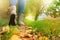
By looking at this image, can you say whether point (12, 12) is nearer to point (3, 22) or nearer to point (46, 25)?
point (3, 22)

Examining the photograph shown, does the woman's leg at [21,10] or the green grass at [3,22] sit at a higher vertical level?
the woman's leg at [21,10]

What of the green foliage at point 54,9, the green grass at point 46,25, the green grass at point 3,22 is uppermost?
the green foliage at point 54,9

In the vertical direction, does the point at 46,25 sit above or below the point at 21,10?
below

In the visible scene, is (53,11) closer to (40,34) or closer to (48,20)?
(48,20)

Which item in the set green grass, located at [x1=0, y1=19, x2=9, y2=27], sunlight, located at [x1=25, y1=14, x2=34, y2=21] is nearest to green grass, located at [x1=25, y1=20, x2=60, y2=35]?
sunlight, located at [x1=25, y1=14, x2=34, y2=21]

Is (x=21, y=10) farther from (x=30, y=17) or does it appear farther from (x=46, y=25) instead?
(x=46, y=25)

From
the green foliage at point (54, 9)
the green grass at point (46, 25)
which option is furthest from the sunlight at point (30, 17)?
the green foliage at point (54, 9)

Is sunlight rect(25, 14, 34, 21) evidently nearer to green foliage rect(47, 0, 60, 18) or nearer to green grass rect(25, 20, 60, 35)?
green grass rect(25, 20, 60, 35)

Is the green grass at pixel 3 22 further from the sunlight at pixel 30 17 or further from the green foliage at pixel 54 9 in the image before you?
the green foliage at pixel 54 9

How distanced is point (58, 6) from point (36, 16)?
0.69ft

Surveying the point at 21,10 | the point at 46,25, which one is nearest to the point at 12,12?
the point at 21,10

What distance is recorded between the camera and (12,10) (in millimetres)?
1636

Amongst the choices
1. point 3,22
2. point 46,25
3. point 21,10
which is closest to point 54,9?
point 46,25

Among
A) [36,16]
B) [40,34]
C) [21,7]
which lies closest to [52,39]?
[40,34]
